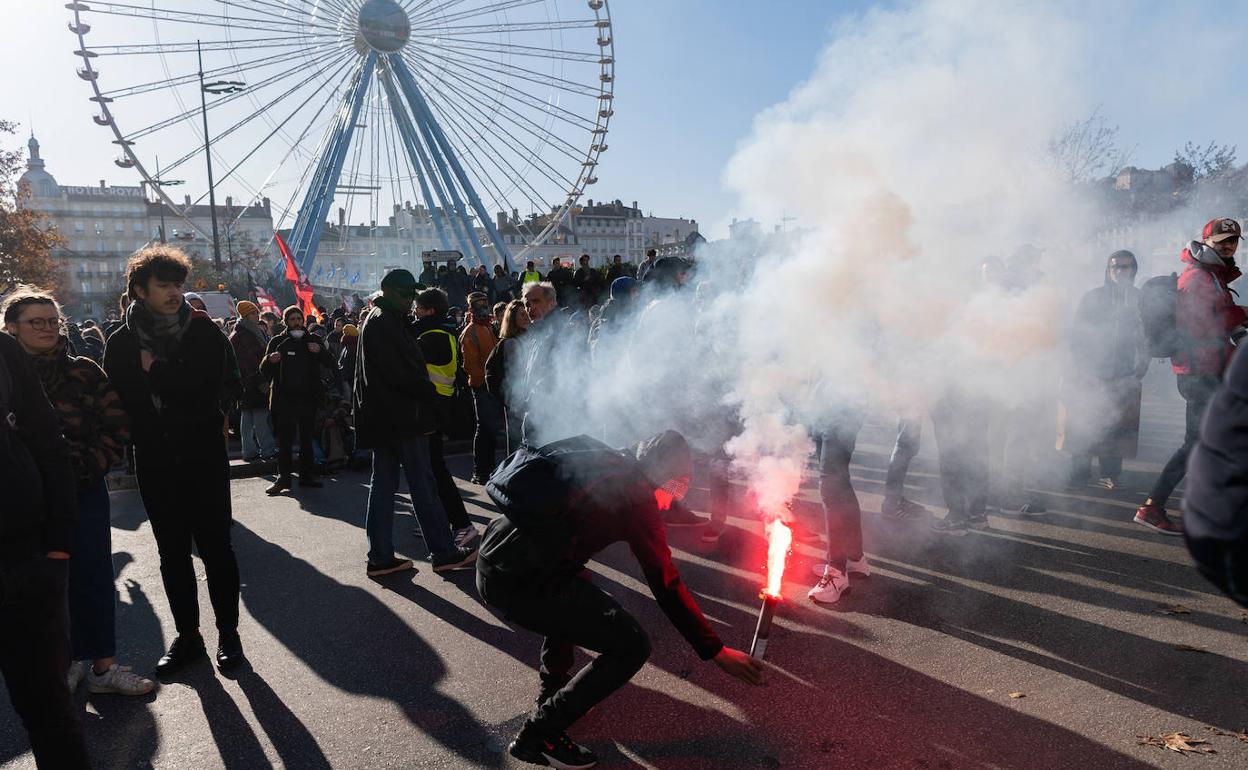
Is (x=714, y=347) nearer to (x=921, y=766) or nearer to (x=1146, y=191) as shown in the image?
(x=921, y=766)

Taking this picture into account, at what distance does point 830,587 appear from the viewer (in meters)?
4.12

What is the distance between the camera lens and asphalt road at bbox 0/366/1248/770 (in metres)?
2.81

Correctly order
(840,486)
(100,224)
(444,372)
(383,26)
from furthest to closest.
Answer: (100,224), (383,26), (444,372), (840,486)

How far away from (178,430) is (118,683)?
114cm

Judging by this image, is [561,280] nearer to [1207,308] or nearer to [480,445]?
[480,445]

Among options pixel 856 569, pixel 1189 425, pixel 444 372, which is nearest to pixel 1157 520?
pixel 1189 425

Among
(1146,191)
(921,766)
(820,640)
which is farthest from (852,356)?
(1146,191)

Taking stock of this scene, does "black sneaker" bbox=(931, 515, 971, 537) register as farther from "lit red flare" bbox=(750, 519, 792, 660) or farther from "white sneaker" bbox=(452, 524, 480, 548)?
"white sneaker" bbox=(452, 524, 480, 548)

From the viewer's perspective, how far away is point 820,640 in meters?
3.65

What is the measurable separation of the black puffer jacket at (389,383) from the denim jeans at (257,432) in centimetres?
416

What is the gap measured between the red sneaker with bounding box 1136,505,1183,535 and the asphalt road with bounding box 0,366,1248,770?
12cm

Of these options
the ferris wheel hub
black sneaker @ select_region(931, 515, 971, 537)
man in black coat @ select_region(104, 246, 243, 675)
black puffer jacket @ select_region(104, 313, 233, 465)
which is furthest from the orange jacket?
the ferris wheel hub

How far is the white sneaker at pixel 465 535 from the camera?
17.1ft

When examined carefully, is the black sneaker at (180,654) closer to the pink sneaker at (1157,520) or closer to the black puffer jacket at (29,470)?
the black puffer jacket at (29,470)
